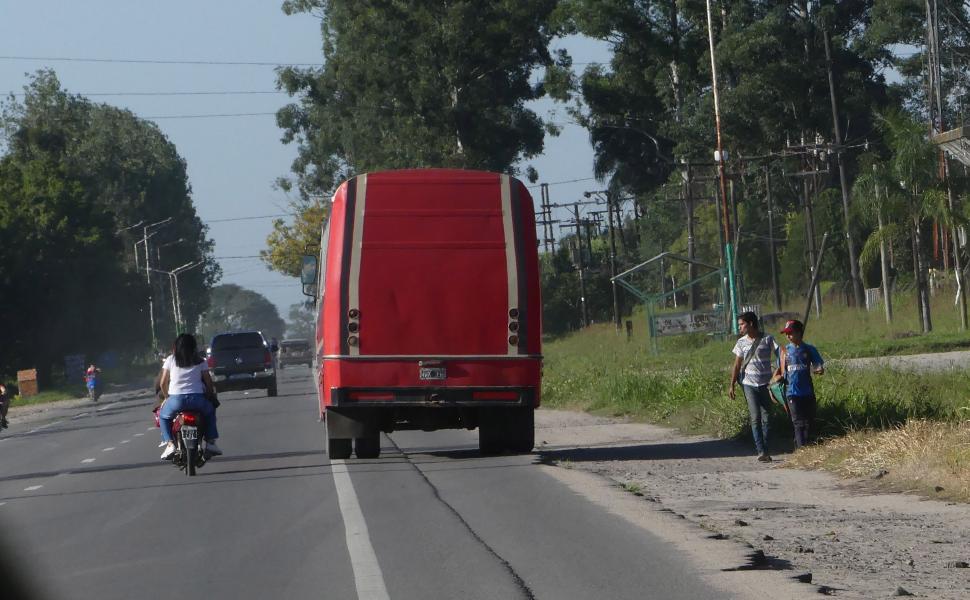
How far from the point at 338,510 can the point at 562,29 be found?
2062 inches

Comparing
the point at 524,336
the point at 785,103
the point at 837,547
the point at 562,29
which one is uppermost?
the point at 562,29

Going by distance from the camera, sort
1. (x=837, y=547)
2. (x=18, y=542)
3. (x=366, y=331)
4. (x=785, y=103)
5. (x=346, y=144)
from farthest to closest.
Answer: (x=346, y=144)
(x=785, y=103)
(x=366, y=331)
(x=18, y=542)
(x=837, y=547)

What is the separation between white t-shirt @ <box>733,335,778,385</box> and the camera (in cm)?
1666

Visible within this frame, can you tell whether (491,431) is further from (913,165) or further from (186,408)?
(913,165)

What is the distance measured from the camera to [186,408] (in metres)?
17.3

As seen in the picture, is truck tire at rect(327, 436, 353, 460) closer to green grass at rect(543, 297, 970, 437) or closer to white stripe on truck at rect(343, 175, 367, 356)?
white stripe on truck at rect(343, 175, 367, 356)

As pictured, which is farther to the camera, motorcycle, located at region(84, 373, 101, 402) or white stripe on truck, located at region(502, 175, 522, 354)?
motorcycle, located at region(84, 373, 101, 402)

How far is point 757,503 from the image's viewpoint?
12992mm

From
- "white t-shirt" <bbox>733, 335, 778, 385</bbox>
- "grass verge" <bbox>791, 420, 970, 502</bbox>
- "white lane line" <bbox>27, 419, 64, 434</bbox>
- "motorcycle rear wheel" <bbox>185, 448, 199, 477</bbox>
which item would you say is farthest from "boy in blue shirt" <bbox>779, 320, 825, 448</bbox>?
"white lane line" <bbox>27, 419, 64, 434</bbox>

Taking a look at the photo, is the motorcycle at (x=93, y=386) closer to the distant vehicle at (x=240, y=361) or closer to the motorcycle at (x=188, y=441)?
the distant vehicle at (x=240, y=361)

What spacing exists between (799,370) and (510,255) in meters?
3.45

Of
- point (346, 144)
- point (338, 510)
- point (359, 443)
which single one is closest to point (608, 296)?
point (346, 144)

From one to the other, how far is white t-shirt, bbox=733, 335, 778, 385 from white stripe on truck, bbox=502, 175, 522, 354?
8.26 feet

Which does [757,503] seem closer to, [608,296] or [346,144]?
[346,144]
